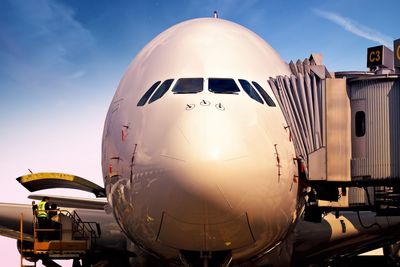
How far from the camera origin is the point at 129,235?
12102mm

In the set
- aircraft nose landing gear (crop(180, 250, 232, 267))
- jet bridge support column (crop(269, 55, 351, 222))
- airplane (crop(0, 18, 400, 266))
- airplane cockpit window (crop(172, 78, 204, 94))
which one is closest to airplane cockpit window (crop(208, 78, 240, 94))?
airplane (crop(0, 18, 400, 266))

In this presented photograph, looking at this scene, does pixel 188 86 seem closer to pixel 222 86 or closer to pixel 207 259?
pixel 222 86

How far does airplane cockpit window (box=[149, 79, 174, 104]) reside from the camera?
1159cm

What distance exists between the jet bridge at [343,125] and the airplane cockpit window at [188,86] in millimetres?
1536

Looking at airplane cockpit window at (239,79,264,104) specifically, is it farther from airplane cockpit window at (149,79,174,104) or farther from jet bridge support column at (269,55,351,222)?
airplane cockpit window at (149,79,174,104)

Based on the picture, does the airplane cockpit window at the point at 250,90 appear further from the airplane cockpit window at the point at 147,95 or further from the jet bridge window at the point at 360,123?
the jet bridge window at the point at 360,123

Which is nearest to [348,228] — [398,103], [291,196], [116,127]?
[398,103]

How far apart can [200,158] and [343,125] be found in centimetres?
381

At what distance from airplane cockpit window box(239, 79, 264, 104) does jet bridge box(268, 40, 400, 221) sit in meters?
0.63

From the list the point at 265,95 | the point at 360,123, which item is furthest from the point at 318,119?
the point at 265,95

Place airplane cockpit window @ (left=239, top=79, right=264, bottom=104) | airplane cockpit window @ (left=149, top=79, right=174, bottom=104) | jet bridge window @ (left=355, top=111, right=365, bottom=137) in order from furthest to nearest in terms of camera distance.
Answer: jet bridge window @ (left=355, top=111, right=365, bottom=137), airplane cockpit window @ (left=239, top=79, right=264, bottom=104), airplane cockpit window @ (left=149, top=79, right=174, bottom=104)

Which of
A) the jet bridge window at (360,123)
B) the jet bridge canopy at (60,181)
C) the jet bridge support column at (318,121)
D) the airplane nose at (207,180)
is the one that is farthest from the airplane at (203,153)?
the jet bridge canopy at (60,181)

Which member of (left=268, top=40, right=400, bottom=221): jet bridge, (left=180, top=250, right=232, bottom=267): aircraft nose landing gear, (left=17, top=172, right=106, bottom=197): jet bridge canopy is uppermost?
(left=268, top=40, right=400, bottom=221): jet bridge

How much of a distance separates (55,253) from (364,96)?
22.3 ft
